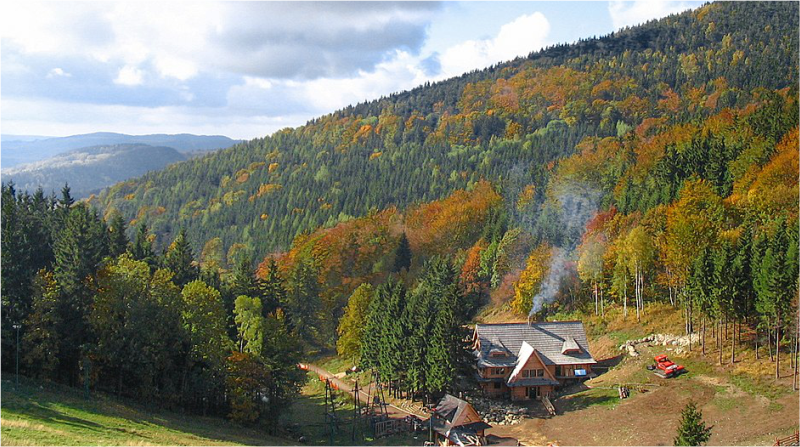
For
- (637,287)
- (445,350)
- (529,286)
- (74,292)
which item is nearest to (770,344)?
(637,287)

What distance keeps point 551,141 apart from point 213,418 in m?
136

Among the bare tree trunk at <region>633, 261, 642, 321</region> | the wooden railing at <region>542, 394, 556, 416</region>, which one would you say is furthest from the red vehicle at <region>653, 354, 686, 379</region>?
the bare tree trunk at <region>633, 261, 642, 321</region>

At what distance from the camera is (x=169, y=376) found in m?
51.6

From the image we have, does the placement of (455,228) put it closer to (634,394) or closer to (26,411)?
(634,394)

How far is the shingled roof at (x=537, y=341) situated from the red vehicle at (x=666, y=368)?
6.69 meters

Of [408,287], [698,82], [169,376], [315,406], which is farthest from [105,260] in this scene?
[698,82]

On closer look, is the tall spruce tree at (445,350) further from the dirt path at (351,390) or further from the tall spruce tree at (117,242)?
the tall spruce tree at (117,242)

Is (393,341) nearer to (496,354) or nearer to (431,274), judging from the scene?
(496,354)

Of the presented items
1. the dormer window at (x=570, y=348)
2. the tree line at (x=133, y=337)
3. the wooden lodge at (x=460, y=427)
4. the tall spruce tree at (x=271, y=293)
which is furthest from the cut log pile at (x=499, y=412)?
the tall spruce tree at (x=271, y=293)

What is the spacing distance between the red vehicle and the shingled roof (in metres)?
6.69

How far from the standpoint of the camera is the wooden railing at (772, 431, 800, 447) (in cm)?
3800

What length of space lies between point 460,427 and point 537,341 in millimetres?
17386

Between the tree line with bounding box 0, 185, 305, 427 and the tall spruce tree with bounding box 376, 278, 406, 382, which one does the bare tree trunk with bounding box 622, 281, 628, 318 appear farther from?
the tree line with bounding box 0, 185, 305, 427

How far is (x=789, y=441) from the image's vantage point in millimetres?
38406
